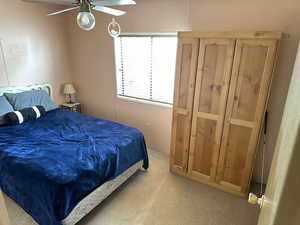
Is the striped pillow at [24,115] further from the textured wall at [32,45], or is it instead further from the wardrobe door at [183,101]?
the wardrobe door at [183,101]

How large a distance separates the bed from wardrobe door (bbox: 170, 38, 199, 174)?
0.47 meters

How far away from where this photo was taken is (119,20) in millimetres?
3199

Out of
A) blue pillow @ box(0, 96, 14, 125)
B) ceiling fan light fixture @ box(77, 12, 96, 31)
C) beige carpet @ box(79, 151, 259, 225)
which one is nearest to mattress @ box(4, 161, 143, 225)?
beige carpet @ box(79, 151, 259, 225)

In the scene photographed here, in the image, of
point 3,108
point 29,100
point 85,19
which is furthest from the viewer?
point 29,100

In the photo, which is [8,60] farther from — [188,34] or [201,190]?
[201,190]

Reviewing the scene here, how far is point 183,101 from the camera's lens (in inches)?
97.7

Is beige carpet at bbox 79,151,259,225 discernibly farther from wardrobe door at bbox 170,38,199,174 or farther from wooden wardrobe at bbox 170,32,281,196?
wardrobe door at bbox 170,38,199,174

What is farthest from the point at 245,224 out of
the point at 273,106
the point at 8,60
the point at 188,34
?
the point at 8,60

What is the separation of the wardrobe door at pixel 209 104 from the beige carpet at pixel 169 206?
0.27 m

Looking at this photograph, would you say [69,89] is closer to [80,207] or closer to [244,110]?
[80,207]

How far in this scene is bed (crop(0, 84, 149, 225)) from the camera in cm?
173

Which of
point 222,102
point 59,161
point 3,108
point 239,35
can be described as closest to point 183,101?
point 222,102

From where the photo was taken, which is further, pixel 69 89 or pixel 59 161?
pixel 69 89

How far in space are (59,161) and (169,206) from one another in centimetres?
130
